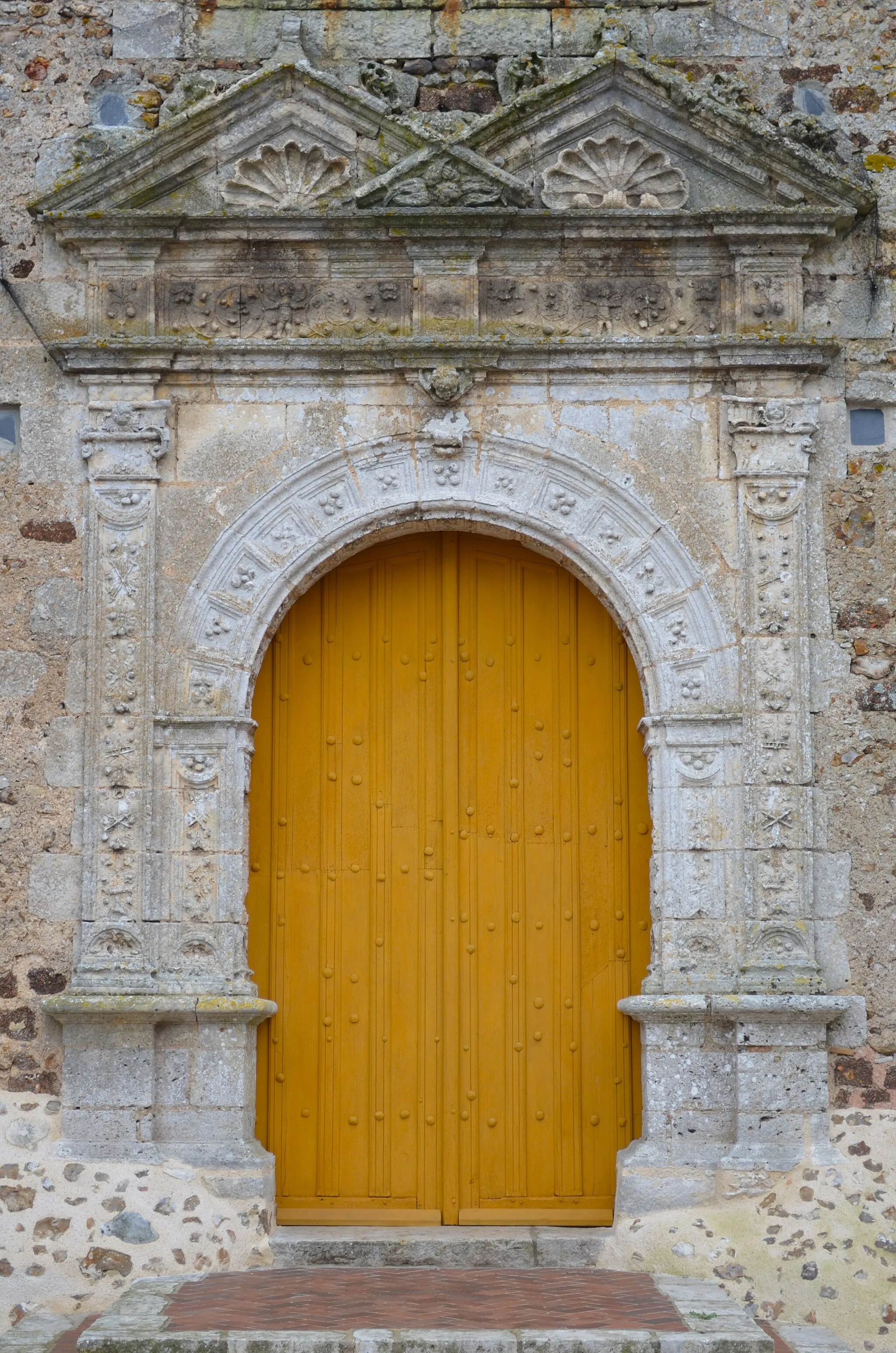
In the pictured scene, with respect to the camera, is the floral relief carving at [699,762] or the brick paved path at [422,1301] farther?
the floral relief carving at [699,762]

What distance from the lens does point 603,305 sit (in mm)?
6098

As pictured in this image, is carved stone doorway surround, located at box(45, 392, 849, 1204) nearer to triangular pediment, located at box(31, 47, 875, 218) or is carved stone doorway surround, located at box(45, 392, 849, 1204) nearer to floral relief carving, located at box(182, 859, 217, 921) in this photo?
floral relief carving, located at box(182, 859, 217, 921)

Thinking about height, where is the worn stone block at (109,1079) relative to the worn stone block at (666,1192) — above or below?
above

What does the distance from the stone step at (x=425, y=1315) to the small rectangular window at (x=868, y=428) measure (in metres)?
2.81

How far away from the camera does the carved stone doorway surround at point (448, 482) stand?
19.0ft

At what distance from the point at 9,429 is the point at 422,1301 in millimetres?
3187

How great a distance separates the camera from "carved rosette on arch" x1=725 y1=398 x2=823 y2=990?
5793mm

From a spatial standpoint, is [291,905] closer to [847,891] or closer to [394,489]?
[394,489]

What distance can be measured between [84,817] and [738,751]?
2.19 m

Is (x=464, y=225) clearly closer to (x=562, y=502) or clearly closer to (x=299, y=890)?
(x=562, y=502)

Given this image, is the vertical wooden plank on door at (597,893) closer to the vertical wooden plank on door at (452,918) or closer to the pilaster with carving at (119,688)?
the vertical wooden plank on door at (452,918)

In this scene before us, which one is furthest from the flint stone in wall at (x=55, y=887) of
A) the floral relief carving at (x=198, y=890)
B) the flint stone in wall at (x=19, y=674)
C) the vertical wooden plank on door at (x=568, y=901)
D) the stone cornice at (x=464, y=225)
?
the stone cornice at (x=464, y=225)

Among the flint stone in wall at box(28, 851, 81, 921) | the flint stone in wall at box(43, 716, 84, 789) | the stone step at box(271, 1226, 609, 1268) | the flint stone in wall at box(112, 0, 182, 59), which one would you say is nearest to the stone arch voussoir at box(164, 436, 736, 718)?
the flint stone in wall at box(43, 716, 84, 789)

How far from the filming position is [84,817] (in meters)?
5.92
